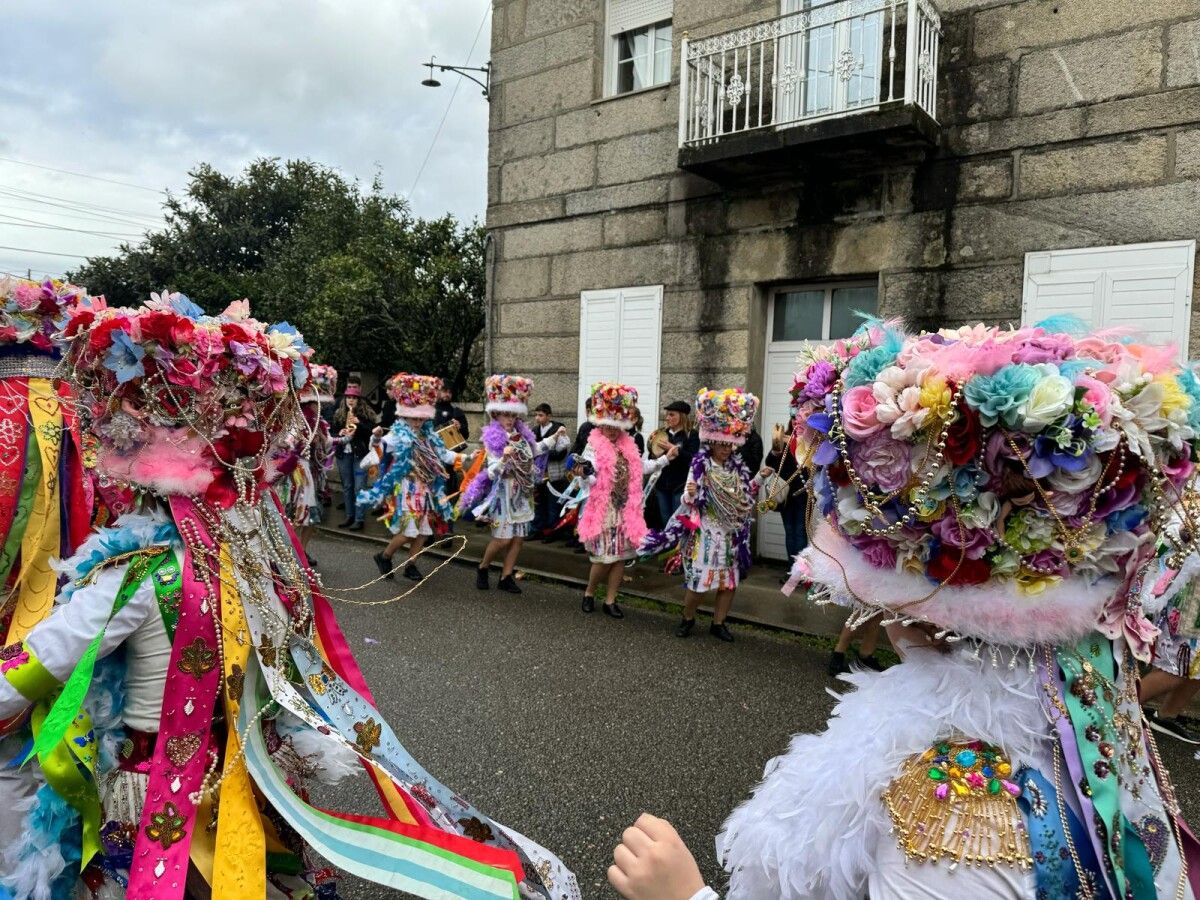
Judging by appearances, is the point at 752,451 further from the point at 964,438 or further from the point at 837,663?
the point at 964,438

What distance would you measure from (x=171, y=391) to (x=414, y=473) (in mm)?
6282

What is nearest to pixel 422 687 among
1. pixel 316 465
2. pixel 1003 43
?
pixel 316 465

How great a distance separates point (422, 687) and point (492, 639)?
109 centimetres

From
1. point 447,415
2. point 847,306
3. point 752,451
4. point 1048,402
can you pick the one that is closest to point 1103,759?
point 1048,402

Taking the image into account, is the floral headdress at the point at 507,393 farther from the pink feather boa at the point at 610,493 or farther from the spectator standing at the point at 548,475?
the spectator standing at the point at 548,475

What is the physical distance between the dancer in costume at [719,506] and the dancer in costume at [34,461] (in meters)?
4.16

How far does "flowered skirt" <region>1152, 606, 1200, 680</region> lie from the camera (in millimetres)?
3799

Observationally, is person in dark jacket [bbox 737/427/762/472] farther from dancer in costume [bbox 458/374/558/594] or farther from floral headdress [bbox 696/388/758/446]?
dancer in costume [bbox 458/374/558/594]

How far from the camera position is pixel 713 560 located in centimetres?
610

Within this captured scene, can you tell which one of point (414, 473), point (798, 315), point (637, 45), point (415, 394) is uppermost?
point (637, 45)

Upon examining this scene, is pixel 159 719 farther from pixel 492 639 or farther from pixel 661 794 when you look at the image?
pixel 492 639

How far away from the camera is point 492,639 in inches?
237

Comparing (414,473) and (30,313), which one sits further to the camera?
(414,473)

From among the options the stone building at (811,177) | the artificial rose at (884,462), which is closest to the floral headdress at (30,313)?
the artificial rose at (884,462)
